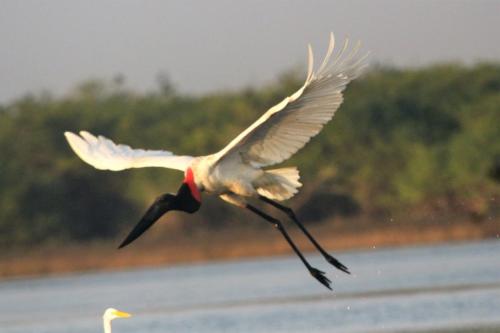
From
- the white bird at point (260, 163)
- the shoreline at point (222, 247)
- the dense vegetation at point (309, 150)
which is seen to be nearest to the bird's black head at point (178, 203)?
the white bird at point (260, 163)

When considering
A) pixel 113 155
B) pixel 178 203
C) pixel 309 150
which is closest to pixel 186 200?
pixel 178 203

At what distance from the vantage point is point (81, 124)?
61.2 meters

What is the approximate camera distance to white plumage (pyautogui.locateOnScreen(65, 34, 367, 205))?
14.3m

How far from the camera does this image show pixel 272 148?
15016mm

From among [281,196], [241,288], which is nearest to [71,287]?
[241,288]

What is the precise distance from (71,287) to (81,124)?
28.0 metres

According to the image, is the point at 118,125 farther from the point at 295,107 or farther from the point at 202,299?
the point at 295,107

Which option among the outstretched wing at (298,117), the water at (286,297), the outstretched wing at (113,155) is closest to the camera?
the outstretched wing at (298,117)

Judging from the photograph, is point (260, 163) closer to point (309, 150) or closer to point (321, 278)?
point (321, 278)

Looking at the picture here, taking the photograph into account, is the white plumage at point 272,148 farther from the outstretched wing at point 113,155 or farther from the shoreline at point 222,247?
the shoreline at point 222,247

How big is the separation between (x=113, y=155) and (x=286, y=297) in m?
9.40

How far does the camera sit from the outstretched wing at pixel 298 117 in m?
14.0

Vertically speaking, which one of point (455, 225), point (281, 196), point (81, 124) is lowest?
point (455, 225)

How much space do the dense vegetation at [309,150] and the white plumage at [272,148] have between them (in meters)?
25.7
